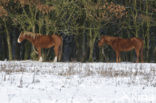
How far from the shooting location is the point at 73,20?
1057 inches

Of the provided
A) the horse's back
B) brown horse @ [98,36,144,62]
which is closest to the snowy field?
the horse's back

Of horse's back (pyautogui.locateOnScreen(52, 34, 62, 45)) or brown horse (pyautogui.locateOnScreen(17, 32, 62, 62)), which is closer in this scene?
brown horse (pyautogui.locateOnScreen(17, 32, 62, 62))

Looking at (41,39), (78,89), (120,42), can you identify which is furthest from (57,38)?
(78,89)

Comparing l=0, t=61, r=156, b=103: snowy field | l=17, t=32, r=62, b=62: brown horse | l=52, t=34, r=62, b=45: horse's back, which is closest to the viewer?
l=0, t=61, r=156, b=103: snowy field

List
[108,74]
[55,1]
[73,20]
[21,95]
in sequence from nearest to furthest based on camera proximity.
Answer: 1. [21,95]
2. [108,74]
3. [55,1]
4. [73,20]

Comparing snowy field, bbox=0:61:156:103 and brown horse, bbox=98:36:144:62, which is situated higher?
snowy field, bbox=0:61:156:103

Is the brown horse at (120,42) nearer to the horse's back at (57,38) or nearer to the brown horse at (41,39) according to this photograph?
the horse's back at (57,38)

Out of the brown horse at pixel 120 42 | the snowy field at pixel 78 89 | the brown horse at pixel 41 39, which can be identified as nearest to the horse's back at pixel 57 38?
the brown horse at pixel 41 39

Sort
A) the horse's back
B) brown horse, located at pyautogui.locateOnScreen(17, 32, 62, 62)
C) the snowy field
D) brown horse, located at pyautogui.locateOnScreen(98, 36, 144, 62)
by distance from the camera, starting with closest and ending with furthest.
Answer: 1. the snowy field
2. brown horse, located at pyautogui.locateOnScreen(17, 32, 62, 62)
3. the horse's back
4. brown horse, located at pyautogui.locateOnScreen(98, 36, 144, 62)

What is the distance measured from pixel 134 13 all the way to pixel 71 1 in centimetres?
790

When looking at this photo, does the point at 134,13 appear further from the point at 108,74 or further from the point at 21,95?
the point at 21,95

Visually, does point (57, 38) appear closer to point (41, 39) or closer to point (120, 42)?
point (41, 39)

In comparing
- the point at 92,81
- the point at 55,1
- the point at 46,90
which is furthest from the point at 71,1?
the point at 46,90

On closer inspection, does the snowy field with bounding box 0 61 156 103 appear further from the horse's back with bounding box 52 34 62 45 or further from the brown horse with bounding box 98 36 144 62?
the brown horse with bounding box 98 36 144 62
